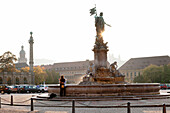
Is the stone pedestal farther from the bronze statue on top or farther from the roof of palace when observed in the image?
the roof of palace

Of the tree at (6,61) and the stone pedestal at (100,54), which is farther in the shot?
the tree at (6,61)

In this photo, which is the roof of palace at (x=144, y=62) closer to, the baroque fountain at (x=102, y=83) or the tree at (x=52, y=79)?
the tree at (x=52, y=79)

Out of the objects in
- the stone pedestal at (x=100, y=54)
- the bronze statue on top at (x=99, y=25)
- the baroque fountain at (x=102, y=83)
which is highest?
the bronze statue on top at (x=99, y=25)

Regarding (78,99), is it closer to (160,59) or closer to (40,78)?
(40,78)

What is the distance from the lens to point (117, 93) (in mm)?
22641

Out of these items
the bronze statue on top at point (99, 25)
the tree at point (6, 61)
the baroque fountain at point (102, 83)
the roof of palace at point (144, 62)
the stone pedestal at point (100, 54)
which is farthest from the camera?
the roof of palace at point (144, 62)

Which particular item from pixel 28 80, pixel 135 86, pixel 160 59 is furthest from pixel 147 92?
pixel 160 59

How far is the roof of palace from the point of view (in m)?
127

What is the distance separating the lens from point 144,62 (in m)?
133

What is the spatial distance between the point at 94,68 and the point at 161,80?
6372 centimetres

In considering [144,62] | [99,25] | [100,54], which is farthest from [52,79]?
[100,54]

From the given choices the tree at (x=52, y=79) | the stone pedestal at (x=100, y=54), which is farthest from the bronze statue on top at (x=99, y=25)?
the tree at (x=52, y=79)

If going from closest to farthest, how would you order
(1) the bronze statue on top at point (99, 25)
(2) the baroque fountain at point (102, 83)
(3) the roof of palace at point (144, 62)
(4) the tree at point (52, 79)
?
(2) the baroque fountain at point (102, 83), (1) the bronze statue on top at point (99, 25), (4) the tree at point (52, 79), (3) the roof of palace at point (144, 62)

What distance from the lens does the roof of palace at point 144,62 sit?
127 metres
